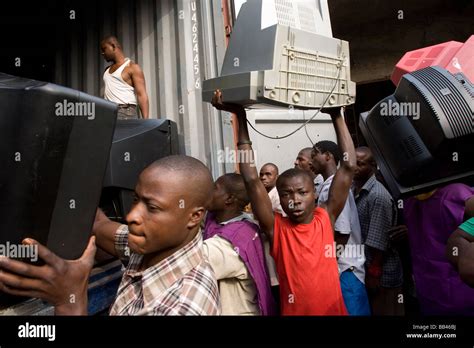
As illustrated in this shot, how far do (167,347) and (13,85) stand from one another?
0.68 metres

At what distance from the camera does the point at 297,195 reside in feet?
5.62

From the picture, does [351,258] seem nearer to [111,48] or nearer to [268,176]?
[268,176]

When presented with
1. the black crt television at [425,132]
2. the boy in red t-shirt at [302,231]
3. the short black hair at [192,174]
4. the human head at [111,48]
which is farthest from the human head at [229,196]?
the human head at [111,48]

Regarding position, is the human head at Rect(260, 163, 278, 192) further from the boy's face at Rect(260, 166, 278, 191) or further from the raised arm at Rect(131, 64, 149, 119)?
the raised arm at Rect(131, 64, 149, 119)

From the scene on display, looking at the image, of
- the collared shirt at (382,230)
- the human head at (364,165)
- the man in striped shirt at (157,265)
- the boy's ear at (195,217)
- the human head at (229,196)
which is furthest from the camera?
the human head at (364,165)

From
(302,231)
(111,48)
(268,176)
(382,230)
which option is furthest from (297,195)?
(111,48)

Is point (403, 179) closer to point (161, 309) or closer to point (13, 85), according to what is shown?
point (161, 309)

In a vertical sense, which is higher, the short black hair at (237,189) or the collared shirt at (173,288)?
the short black hair at (237,189)

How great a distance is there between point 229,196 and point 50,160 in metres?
1.03

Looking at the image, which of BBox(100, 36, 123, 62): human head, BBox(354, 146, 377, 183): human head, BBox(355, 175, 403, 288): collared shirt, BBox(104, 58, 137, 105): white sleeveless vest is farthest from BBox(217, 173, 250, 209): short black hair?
BBox(100, 36, 123, 62): human head

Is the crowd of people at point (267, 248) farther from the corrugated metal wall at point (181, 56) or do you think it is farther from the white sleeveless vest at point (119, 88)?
the white sleeveless vest at point (119, 88)

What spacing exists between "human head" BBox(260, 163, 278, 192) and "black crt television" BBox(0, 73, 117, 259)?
6.88 ft

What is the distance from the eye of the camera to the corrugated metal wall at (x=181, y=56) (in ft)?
8.85

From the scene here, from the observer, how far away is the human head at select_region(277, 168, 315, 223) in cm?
170
